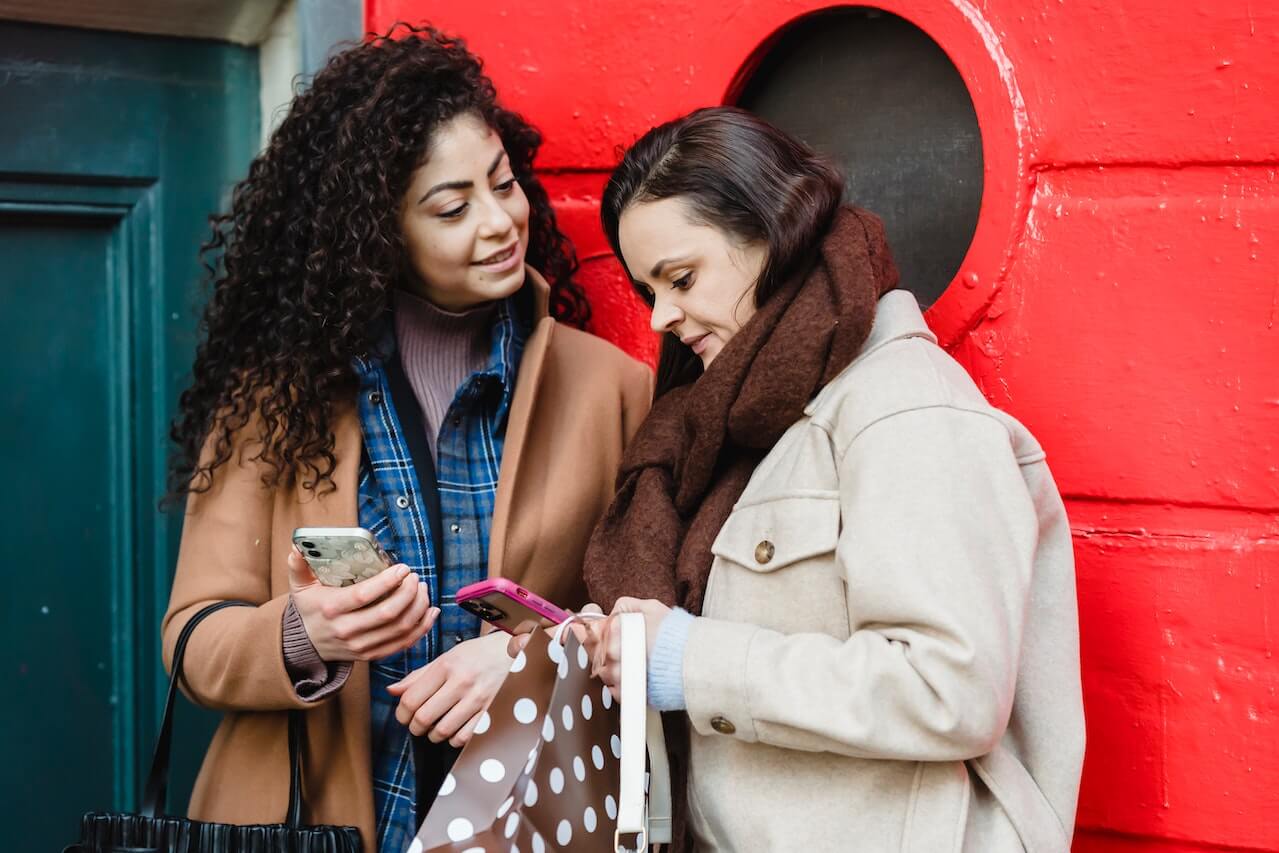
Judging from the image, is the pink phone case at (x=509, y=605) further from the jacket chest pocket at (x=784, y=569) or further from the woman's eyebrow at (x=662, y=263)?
the woman's eyebrow at (x=662, y=263)

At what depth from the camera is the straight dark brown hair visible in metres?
1.84

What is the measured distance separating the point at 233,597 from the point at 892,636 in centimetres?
116

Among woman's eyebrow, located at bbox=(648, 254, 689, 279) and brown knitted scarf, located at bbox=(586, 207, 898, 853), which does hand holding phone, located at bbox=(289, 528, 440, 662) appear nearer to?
brown knitted scarf, located at bbox=(586, 207, 898, 853)

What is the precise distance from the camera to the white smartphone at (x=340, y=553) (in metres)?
1.82

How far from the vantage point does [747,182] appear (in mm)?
1868

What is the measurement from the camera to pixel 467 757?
5.11 feet

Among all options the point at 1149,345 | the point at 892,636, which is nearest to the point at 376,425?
the point at 892,636

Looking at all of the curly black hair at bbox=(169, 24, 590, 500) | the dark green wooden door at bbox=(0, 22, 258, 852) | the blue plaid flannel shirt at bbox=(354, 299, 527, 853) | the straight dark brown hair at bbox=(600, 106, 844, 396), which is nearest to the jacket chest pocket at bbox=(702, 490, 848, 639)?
the straight dark brown hair at bbox=(600, 106, 844, 396)

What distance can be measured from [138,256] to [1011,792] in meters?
2.11

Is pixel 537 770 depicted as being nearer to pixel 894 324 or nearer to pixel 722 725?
pixel 722 725

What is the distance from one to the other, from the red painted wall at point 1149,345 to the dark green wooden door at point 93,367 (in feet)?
5.16

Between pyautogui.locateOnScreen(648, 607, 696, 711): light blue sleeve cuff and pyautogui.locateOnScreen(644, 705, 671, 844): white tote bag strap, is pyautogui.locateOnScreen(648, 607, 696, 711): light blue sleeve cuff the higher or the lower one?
the higher one

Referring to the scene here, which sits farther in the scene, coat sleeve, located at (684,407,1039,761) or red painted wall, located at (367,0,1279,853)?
red painted wall, located at (367,0,1279,853)

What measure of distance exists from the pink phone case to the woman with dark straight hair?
110 millimetres
